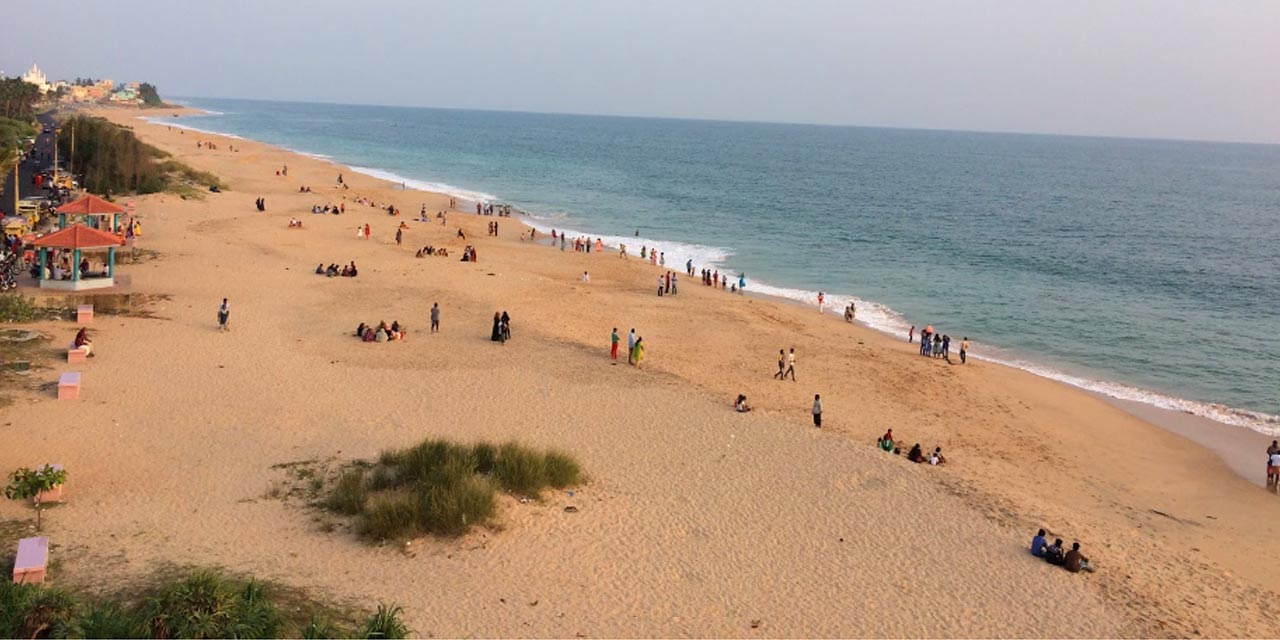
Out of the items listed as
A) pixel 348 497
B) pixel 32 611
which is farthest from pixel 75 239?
pixel 32 611

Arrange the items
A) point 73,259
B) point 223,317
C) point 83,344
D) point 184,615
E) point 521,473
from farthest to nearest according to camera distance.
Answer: point 73,259 < point 223,317 < point 83,344 < point 521,473 < point 184,615

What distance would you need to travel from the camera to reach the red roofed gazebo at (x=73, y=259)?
2217 centimetres

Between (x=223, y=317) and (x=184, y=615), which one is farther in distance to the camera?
(x=223, y=317)

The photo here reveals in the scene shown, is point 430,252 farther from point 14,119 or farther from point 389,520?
point 14,119

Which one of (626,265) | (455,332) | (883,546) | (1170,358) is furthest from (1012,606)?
(626,265)

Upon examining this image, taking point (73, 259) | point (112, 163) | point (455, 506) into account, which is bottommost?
point (455, 506)

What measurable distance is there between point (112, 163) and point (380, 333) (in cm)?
2928

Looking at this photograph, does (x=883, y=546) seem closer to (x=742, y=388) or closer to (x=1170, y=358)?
(x=742, y=388)

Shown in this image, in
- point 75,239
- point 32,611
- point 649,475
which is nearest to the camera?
point 32,611

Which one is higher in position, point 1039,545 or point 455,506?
point 455,506

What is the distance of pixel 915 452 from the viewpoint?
55.5ft

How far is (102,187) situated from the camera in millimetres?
41750

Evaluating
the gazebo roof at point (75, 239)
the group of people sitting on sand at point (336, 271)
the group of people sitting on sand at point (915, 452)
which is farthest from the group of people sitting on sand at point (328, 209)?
the group of people sitting on sand at point (915, 452)

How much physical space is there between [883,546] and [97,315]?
19.9 m
